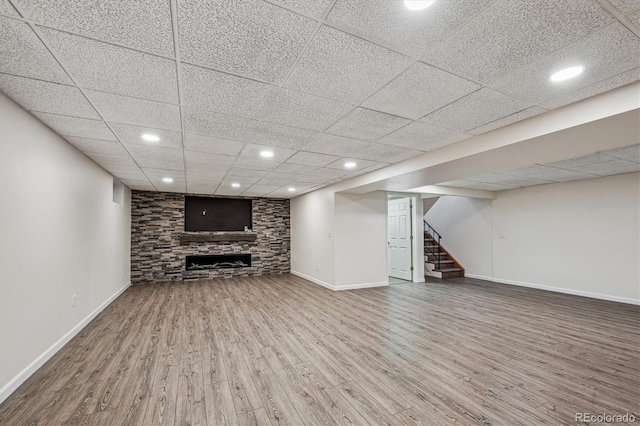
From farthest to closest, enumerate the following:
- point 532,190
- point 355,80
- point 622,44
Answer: point 532,190, point 355,80, point 622,44

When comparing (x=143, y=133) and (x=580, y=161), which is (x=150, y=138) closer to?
(x=143, y=133)

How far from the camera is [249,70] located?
1877mm

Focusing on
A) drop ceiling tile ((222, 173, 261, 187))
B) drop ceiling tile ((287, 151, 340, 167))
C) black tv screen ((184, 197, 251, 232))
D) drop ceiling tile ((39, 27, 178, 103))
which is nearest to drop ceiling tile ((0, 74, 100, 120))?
drop ceiling tile ((39, 27, 178, 103))

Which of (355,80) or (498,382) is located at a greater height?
(355,80)

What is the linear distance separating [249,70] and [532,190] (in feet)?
23.6

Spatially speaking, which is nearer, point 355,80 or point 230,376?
point 355,80

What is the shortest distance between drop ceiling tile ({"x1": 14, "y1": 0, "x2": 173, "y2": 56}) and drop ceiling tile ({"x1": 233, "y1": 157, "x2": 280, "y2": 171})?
251cm

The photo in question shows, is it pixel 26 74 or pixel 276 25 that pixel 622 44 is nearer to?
pixel 276 25

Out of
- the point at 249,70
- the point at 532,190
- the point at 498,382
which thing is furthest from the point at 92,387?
the point at 532,190

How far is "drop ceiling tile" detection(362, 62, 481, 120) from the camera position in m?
1.95

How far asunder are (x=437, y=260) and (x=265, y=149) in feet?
22.3

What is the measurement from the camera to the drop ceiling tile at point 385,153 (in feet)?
11.6

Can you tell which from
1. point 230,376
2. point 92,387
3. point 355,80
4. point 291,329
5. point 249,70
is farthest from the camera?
point 291,329

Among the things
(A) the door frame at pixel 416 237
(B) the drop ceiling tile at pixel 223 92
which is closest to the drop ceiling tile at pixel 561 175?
(A) the door frame at pixel 416 237
